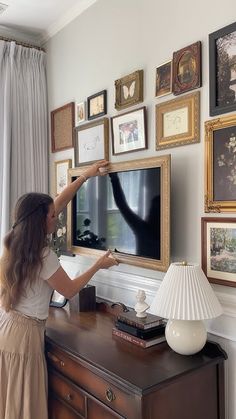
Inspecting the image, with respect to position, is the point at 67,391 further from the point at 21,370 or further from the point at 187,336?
the point at 187,336

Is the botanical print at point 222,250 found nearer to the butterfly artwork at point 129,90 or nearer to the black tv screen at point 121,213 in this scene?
the black tv screen at point 121,213

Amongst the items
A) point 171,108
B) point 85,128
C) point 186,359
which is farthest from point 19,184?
point 186,359

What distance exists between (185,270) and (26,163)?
182 centimetres

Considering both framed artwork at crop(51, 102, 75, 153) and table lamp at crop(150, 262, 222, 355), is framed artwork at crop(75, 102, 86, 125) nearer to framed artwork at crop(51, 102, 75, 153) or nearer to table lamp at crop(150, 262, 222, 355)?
framed artwork at crop(51, 102, 75, 153)

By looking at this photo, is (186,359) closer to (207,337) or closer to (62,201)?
(207,337)

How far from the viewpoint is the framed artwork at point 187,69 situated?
173 centimetres

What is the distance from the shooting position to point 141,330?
64.8 inches

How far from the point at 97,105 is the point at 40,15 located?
885 mm

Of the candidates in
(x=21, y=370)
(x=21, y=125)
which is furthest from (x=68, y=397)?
(x=21, y=125)

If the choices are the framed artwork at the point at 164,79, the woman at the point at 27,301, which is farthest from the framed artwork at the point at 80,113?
the woman at the point at 27,301

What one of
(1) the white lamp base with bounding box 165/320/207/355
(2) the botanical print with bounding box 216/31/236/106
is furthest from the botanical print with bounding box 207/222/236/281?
(2) the botanical print with bounding box 216/31/236/106

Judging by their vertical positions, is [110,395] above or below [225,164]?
below

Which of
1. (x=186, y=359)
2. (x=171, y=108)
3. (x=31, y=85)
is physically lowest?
(x=186, y=359)

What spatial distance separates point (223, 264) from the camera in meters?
1.63
